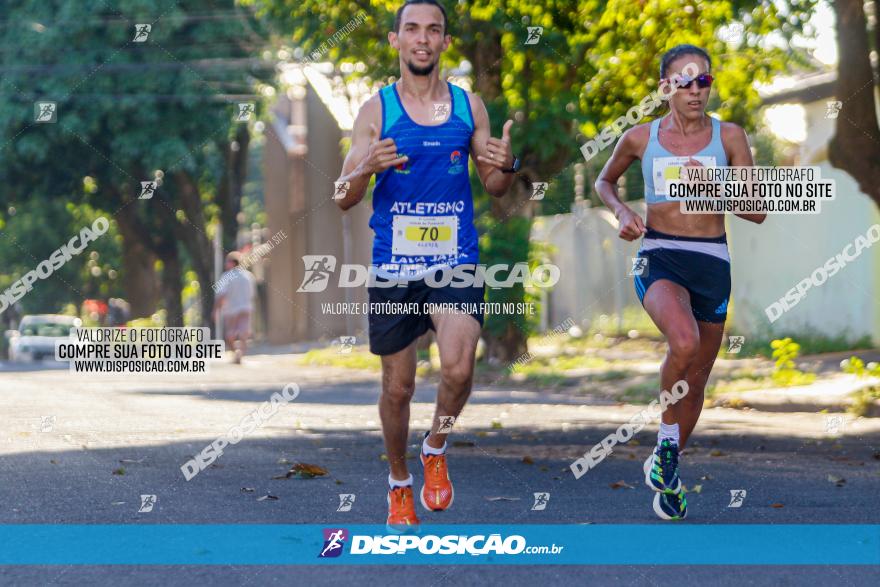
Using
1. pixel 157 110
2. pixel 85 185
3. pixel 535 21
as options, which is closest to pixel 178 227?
pixel 85 185

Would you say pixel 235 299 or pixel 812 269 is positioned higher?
pixel 812 269

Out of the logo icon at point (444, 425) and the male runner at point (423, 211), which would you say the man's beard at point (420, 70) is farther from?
the logo icon at point (444, 425)

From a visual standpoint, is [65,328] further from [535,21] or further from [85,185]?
[535,21]

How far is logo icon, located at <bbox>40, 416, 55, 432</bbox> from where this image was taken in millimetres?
11602

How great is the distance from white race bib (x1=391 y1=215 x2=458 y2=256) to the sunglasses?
1.55 m

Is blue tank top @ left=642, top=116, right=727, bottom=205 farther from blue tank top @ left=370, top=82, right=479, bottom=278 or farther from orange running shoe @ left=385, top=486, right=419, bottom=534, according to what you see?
orange running shoe @ left=385, top=486, right=419, bottom=534

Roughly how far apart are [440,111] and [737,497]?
269cm

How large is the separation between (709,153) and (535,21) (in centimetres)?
679

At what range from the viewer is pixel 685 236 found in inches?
287

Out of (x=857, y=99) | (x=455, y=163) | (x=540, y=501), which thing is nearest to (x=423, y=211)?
(x=455, y=163)

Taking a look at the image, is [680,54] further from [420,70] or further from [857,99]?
[857,99]

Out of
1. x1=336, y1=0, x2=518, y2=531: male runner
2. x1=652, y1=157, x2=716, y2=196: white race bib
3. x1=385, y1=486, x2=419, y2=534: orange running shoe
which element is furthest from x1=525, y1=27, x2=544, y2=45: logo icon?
x1=385, y1=486, x2=419, y2=534: orange running shoe

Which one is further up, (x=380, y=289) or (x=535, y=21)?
(x=535, y=21)

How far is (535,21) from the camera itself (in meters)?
13.8
